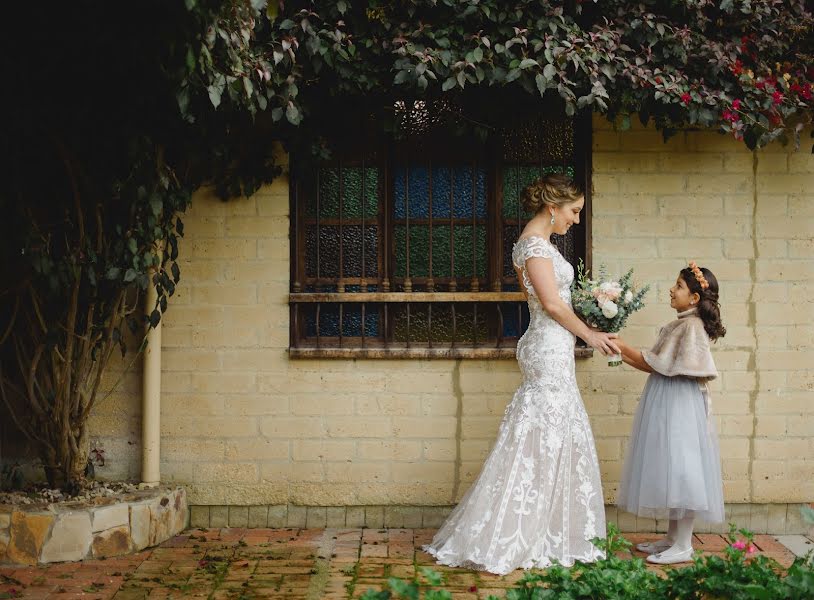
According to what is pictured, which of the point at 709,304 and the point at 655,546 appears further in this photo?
the point at 655,546

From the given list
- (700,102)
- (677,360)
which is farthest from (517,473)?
(700,102)

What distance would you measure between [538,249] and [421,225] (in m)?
1.17

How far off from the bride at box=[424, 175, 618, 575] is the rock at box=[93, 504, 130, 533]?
5.77 ft

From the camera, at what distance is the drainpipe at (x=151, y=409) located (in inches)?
223

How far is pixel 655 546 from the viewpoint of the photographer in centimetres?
531

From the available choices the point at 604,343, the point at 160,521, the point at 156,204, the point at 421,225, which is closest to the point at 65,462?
the point at 160,521

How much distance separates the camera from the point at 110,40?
4.33m

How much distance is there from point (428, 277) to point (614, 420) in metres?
1.50

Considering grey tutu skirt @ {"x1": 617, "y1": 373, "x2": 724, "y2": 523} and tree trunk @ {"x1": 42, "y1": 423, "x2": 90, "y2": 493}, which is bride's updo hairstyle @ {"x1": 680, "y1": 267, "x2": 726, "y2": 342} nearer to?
grey tutu skirt @ {"x1": 617, "y1": 373, "x2": 724, "y2": 523}

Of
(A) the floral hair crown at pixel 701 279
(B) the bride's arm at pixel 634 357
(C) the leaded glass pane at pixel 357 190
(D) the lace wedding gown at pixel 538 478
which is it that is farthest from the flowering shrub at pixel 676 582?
(C) the leaded glass pane at pixel 357 190

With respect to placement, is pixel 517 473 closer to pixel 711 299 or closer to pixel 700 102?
pixel 711 299

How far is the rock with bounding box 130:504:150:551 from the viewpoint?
5212 millimetres

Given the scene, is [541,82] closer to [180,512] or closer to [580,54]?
[580,54]

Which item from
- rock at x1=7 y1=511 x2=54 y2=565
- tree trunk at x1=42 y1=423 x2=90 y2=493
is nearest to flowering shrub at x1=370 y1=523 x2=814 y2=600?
rock at x1=7 y1=511 x2=54 y2=565
